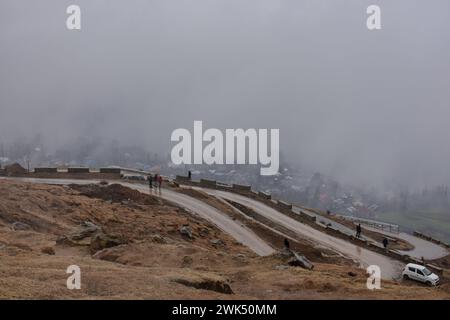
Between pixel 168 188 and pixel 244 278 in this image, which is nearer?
pixel 244 278

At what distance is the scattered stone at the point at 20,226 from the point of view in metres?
34.4

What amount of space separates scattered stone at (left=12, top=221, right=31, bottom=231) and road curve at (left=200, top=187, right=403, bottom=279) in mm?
23139

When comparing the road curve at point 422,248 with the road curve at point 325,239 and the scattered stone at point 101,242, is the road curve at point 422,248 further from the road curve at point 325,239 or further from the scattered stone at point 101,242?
the scattered stone at point 101,242

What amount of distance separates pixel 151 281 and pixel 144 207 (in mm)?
25484

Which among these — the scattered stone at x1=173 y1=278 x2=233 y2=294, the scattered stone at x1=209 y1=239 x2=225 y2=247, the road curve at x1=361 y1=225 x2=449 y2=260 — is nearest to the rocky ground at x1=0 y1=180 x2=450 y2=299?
the scattered stone at x1=173 y1=278 x2=233 y2=294

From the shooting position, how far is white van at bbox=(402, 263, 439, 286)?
120 feet

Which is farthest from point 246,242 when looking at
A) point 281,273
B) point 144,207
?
point 281,273

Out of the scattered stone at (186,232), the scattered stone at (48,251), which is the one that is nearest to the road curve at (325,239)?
the scattered stone at (186,232)

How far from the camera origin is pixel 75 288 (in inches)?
756

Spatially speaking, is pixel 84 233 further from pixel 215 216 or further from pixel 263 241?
pixel 215 216

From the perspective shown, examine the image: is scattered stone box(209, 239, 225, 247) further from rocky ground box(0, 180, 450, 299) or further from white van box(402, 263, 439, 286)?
white van box(402, 263, 439, 286)

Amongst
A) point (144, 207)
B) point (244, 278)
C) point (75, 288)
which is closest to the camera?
point (75, 288)

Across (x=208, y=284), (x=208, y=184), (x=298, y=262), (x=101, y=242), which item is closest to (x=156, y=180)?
(x=208, y=184)
